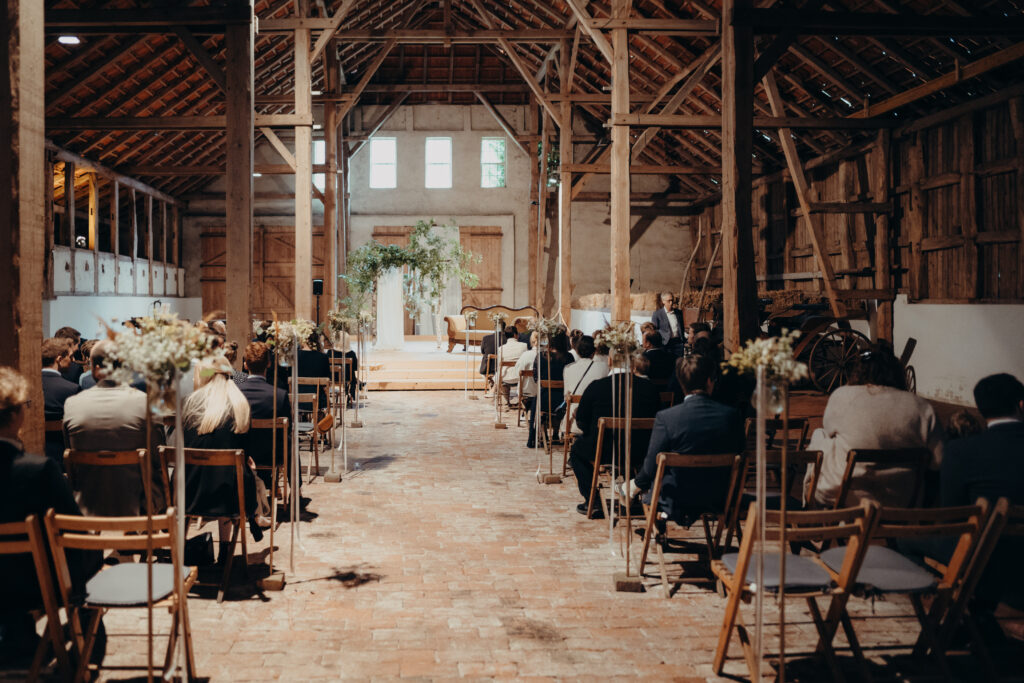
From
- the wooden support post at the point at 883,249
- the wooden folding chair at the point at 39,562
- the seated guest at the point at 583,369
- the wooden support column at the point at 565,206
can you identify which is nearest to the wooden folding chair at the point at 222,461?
the wooden folding chair at the point at 39,562

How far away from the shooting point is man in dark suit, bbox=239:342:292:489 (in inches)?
187

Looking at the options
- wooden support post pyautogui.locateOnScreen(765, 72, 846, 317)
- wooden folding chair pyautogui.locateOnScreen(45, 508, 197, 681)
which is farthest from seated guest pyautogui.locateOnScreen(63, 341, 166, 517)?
wooden support post pyautogui.locateOnScreen(765, 72, 846, 317)

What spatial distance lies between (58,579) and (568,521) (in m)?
3.21

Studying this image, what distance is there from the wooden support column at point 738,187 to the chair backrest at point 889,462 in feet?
7.75

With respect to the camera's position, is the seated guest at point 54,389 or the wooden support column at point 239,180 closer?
the seated guest at point 54,389

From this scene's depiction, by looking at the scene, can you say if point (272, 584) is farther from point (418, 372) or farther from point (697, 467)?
point (418, 372)

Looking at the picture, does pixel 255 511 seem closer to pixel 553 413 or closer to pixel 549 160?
pixel 553 413

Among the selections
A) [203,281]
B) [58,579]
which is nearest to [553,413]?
[58,579]

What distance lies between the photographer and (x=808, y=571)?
110 inches

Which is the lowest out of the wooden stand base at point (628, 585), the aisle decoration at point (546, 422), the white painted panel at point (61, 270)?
the wooden stand base at point (628, 585)

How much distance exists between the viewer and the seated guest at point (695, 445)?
383 cm

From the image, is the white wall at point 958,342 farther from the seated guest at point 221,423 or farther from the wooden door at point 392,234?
the wooden door at point 392,234

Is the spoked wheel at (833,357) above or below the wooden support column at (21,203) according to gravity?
below

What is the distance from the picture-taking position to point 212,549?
4219 mm
